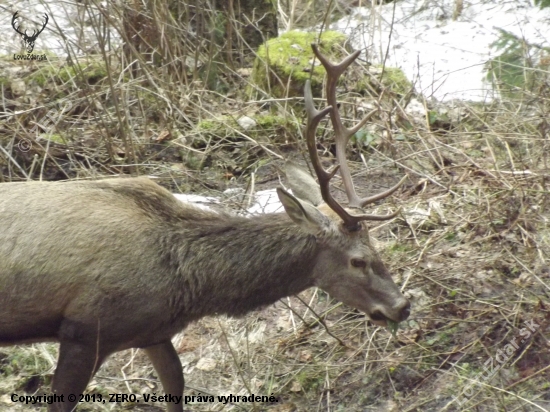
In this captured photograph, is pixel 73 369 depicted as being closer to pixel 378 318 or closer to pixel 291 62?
pixel 378 318

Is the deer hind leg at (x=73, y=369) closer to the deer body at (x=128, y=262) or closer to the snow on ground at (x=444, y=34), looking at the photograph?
the deer body at (x=128, y=262)

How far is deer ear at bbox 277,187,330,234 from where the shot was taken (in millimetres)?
5035

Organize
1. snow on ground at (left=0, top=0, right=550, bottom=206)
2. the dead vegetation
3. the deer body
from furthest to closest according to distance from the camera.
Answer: snow on ground at (left=0, top=0, right=550, bottom=206)
the dead vegetation
the deer body

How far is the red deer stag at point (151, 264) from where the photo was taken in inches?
188

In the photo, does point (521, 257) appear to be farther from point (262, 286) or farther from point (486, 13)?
point (486, 13)

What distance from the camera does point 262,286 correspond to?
17.0 ft

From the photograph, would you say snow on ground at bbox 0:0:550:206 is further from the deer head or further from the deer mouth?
the deer mouth

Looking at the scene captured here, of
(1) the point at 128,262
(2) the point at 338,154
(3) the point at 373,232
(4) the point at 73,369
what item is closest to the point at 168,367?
(4) the point at 73,369

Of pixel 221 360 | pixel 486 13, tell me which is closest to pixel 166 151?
pixel 221 360

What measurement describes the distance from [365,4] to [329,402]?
644 centimetres

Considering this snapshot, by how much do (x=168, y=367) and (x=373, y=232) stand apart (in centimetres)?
207

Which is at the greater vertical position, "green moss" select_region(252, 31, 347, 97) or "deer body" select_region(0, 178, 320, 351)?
"green moss" select_region(252, 31, 347, 97)

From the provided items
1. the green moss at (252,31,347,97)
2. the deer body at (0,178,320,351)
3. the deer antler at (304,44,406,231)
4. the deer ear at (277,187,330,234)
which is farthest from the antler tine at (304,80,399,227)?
the green moss at (252,31,347,97)

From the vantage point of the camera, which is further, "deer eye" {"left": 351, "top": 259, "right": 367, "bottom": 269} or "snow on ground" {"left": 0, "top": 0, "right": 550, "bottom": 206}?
"snow on ground" {"left": 0, "top": 0, "right": 550, "bottom": 206}
